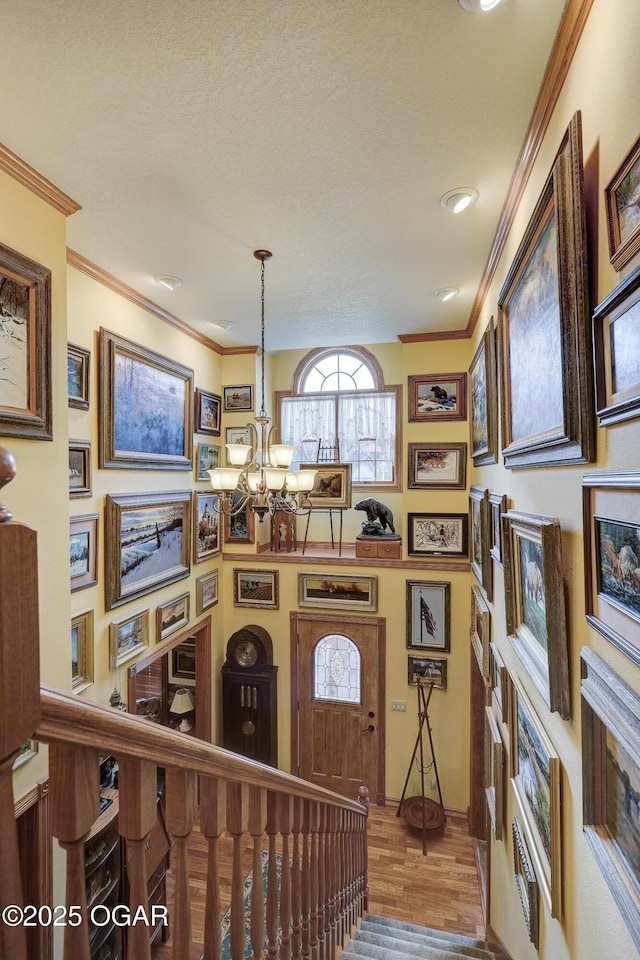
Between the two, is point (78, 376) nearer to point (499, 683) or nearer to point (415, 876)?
point (499, 683)

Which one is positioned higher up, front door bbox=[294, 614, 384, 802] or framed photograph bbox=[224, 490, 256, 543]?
framed photograph bbox=[224, 490, 256, 543]

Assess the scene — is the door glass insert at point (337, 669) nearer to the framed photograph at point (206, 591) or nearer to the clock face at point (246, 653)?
the clock face at point (246, 653)

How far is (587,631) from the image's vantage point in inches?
53.4

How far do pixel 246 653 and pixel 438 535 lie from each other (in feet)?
8.03

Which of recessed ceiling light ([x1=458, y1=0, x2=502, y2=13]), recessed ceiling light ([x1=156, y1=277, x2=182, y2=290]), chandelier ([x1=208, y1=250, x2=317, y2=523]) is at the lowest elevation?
chandelier ([x1=208, y1=250, x2=317, y2=523])

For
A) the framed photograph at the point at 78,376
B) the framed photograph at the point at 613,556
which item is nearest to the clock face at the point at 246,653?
the framed photograph at the point at 78,376

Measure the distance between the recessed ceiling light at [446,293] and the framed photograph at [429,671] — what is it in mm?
3410

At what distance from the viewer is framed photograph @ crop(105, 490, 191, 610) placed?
3.38 m

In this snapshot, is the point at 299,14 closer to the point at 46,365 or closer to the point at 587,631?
the point at 46,365

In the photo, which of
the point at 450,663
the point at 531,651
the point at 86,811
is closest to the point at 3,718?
the point at 86,811

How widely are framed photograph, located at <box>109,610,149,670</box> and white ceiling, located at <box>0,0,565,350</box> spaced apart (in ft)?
8.41

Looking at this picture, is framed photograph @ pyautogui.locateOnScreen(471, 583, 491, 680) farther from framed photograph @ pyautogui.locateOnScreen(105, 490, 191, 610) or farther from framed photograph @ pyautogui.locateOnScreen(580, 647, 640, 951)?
framed photograph @ pyautogui.locateOnScreen(105, 490, 191, 610)

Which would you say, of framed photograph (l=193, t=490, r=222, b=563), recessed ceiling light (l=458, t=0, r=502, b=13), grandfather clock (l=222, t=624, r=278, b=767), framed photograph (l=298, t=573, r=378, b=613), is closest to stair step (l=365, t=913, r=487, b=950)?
grandfather clock (l=222, t=624, r=278, b=767)

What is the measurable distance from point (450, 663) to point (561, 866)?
3209 millimetres
